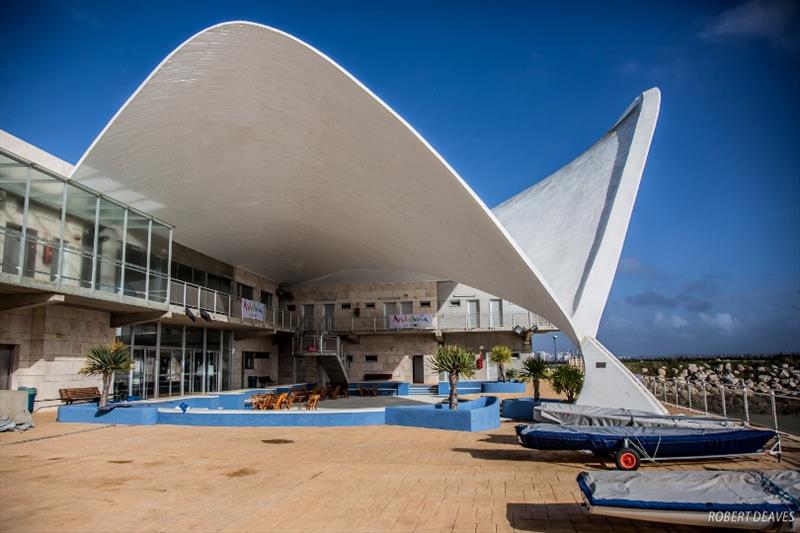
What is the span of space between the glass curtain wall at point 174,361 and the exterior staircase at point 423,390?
9.83 metres

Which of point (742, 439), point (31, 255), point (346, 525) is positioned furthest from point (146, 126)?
point (742, 439)

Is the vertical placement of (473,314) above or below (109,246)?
below

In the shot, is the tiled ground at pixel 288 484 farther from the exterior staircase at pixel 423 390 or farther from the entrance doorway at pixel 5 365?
the exterior staircase at pixel 423 390

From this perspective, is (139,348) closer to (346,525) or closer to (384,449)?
(384,449)

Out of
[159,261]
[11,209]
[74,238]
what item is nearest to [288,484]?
[11,209]

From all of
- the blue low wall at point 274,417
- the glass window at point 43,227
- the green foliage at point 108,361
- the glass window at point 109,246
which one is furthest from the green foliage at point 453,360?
the glass window at point 43,227

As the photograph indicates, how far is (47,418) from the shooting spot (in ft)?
50.2

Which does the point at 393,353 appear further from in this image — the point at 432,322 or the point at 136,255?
the point at 136,255

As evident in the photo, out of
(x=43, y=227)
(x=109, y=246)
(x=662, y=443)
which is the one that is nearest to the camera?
(x=662, y=443)

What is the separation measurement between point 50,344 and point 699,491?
17.3m

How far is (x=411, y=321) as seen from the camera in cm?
3397

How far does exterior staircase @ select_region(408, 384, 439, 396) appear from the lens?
3133cm

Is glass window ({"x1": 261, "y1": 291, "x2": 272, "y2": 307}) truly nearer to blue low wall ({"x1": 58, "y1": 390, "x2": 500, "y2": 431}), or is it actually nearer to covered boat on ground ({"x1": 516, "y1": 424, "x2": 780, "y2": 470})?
blue low wall ({"x1": 58, "y1": 390, "x2": 500, "y2": 431})

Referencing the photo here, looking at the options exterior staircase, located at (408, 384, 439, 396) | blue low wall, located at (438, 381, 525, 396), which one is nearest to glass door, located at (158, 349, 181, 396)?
exterior staircase, located at (408, 384, 439, 396)
